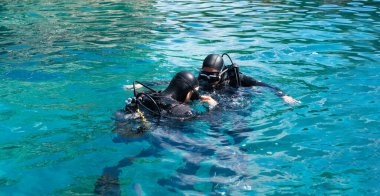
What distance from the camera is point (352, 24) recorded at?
43.1 ft

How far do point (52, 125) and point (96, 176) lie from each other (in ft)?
5.62

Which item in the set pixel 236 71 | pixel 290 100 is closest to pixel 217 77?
pixel 236 71

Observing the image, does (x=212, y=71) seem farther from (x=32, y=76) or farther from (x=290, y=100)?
(x=32, y=76)

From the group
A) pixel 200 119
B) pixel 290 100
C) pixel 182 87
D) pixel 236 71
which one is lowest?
pixel 290 100

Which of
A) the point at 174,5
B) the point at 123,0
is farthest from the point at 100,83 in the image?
the point at 123,0

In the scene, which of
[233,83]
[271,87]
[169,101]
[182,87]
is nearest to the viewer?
[169,101]

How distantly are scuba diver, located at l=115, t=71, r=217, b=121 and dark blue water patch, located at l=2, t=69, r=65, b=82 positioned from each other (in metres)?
3.25

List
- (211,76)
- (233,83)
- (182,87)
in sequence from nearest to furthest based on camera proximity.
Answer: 1. (182,87)
2. (211,76)
3. (233,83)

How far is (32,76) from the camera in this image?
8.24 m

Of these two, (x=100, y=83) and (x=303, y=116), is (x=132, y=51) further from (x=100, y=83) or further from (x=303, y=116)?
(x=303, y=116)

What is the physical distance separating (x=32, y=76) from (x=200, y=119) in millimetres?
4264

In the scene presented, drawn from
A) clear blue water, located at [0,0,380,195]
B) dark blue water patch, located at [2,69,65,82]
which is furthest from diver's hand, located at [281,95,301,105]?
dark blue water patch, located at [2,69,65,82]

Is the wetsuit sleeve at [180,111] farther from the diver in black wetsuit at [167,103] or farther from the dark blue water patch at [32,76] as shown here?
the dark blue water patch at [32,76]

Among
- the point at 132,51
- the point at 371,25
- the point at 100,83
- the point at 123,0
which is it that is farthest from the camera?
the point at 123,0
